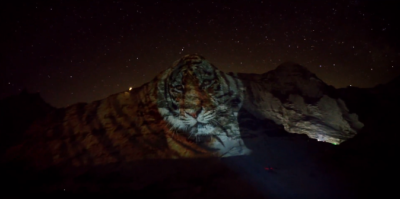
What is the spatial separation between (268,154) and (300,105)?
15.8 feet

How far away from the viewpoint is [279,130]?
10375 mm

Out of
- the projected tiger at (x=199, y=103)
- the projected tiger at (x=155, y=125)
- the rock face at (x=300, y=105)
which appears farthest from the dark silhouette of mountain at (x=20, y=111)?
the rock face at (x=300, y=105)

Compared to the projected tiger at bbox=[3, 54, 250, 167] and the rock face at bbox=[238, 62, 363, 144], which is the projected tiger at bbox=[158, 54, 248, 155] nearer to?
the projected tiger at bbox=[3, 54, 250, 167]

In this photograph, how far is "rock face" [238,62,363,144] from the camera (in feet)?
36.4

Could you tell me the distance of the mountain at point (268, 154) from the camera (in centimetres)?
634

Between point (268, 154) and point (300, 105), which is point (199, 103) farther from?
point (300, 105)

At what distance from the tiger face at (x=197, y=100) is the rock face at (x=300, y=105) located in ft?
4.66

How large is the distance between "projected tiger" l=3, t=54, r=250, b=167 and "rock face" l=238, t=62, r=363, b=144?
1363 mm

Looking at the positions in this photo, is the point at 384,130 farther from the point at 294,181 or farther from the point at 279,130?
the point at 294,181

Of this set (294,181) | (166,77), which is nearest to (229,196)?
(294,181)

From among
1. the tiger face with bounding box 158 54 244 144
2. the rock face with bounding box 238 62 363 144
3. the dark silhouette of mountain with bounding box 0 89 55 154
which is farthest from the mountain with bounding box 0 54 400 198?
the dark silhouette of mountain with bounding box 0 89 55 154

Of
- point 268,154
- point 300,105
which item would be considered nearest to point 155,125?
point 268,154

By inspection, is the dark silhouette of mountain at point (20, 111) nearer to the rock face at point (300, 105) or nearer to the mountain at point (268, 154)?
the mountain at point (268, 154)

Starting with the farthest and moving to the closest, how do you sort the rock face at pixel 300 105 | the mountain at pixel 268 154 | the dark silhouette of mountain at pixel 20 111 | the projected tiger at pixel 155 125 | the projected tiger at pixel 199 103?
the dark silhouette of mountain at pixel 20 111 → the rock face at pixel 300 105 → the projected tiger at pixel 199 103 → the projected tiger at pixel 155 125 → the mountain at pixel 268 154
